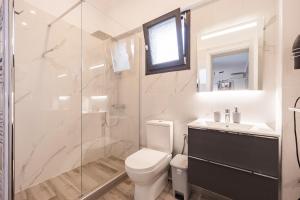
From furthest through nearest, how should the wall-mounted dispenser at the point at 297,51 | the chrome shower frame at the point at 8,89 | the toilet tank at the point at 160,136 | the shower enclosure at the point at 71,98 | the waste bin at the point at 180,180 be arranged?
the toilet tank at the point at 160,136
the shower enclosure at the point at 71,98
the waste bin at the point at 180,180
the wall-mounted dispenser at the point at 297,51
the chrome shower frame at the point at 8,89

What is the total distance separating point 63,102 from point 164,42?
5.28 ft

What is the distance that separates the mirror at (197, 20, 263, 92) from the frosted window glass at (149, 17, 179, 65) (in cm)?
33

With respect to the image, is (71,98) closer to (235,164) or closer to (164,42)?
(164,42)

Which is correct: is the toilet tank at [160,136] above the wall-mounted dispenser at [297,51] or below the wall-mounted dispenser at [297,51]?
below

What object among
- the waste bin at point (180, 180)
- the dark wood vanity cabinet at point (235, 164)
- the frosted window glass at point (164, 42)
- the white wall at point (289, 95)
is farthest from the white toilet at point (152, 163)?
the white wall at point (289, 95)

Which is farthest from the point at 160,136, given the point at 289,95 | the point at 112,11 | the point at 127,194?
the point at 112,11

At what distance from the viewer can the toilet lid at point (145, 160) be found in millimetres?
1478

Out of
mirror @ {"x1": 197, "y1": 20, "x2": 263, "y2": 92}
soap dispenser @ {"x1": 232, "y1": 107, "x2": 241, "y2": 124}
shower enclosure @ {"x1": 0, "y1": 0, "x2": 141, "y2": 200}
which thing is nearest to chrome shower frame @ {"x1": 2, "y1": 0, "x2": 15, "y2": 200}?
shower enclosure @ {"x1": 0, "y1": 0, "x2": 141, "y2": 200}

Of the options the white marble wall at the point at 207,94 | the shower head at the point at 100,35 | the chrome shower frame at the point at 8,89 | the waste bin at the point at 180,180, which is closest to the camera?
the chrome shower frame at the point at 8,89

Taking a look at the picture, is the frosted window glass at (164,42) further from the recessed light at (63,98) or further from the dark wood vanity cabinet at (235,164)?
the recessed light at (63,98)

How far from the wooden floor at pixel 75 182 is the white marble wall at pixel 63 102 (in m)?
0.09

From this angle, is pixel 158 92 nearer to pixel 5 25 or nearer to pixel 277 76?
pixel 277 76

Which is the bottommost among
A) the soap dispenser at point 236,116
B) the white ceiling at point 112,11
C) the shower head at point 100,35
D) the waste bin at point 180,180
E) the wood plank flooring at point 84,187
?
the wood plank flooring at point 84,187

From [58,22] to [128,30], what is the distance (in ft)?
3.18
